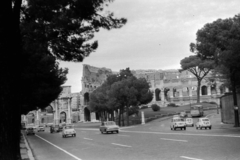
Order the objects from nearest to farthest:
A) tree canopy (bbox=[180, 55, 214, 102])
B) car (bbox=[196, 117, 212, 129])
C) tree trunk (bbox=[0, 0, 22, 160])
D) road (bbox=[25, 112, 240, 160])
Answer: tree trunk (bbox=[0, 0, 22, 160]) → road (bbox=[25, 112, 240, 160]) → car (bbox=[196, 117, 212, 129]) → tree canopy (bbox=[180, 55, 214, 102])

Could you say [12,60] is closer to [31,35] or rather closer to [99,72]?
[31,35]

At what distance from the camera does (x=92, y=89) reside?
103m

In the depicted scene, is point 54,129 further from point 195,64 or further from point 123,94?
point 195,64

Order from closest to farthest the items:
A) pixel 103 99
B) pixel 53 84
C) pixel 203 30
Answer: pixel 53 84, pixel 203 30, pixel 103 99

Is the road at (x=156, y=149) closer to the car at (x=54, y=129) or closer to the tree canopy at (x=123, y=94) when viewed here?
the car at (x=54, y=129)

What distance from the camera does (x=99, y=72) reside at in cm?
10812

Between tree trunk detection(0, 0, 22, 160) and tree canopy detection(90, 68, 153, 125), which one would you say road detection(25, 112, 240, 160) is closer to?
tree trunk detection(0, 0, 22, 160)

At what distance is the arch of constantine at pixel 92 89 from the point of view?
9094cm

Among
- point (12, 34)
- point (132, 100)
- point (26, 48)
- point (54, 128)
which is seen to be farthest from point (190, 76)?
point (12, 34)

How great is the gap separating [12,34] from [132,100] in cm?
5251

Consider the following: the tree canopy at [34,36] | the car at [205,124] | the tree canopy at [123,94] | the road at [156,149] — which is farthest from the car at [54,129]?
the tree canopy at [34,36]

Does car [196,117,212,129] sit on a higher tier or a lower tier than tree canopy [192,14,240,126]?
lower

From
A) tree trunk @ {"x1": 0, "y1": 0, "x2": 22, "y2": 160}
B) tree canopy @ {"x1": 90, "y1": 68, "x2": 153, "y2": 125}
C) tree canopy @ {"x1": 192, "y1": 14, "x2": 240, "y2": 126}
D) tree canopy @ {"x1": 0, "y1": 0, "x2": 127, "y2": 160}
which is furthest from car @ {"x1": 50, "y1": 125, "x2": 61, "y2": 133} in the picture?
tree trunk @ {"x1": 0, "y1": 0, "x2": 22, "y2": 160}

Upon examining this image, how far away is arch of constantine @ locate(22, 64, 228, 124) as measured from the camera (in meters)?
90.9
